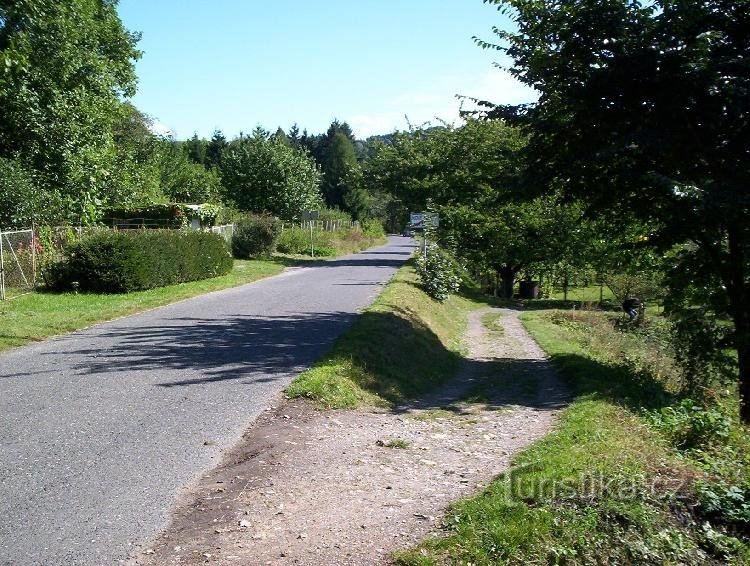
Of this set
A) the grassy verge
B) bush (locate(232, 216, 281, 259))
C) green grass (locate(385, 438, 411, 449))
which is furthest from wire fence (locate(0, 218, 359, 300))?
the grassy verge

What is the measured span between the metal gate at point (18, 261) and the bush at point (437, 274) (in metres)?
12.1

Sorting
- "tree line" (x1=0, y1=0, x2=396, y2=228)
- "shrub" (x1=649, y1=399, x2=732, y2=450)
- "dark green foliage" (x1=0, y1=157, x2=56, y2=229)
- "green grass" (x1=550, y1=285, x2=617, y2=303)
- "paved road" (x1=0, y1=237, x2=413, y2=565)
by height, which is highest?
"tree line" (x1=0, y1=0, x2=396, y2=228)

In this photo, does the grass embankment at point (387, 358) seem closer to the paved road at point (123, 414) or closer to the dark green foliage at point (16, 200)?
the paved road at point (123, 414)

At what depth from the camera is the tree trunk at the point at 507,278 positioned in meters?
34.1

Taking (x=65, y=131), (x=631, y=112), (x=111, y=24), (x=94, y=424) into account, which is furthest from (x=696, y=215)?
(x=111, y=24)

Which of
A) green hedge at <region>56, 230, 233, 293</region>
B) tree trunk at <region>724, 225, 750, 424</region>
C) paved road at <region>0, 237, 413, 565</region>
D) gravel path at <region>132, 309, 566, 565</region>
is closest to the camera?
gravel path at <region>132, 309, 566, 565</region>

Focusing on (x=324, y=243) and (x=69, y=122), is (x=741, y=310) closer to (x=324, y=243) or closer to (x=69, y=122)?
(x=69, y=122)

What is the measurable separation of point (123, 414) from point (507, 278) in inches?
1100

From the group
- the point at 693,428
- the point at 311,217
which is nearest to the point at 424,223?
the point at 311,217

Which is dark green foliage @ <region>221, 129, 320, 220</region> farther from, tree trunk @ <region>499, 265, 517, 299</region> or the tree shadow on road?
the tree shadow on road

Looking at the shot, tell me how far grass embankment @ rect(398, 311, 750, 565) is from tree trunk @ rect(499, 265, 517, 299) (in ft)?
83.3

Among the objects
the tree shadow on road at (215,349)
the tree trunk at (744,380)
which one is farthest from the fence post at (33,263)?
the tree trunk at (744,380)

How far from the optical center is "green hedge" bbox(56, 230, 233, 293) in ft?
63.1

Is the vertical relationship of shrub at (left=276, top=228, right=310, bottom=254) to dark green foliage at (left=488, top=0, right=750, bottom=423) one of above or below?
below
